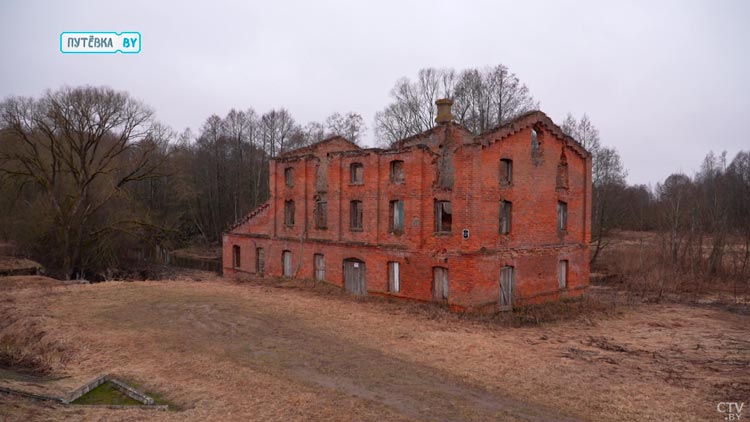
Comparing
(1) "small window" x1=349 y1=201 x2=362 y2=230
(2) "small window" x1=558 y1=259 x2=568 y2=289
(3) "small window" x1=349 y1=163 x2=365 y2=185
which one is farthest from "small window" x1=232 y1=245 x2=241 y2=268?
(2) "small window" x1=558 y1=259 x2=568 y2=289

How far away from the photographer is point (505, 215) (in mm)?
20469

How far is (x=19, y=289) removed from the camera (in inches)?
860

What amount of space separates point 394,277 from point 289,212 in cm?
901

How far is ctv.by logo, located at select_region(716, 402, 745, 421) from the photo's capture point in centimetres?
948

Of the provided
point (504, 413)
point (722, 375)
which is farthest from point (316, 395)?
point (722, 375)

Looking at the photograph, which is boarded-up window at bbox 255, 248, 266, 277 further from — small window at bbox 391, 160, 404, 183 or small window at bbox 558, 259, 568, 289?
small window at bbox 558, 259, 568, 289

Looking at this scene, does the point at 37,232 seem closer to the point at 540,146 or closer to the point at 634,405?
the point at 540,146

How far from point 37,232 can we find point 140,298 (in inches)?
678

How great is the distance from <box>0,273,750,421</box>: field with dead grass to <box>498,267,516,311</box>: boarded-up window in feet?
3.31

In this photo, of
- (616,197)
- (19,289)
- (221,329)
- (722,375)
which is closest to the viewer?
(722,375)

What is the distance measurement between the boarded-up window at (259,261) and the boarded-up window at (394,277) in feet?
35.2

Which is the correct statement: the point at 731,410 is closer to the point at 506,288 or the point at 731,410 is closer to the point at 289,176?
the point at 506,288

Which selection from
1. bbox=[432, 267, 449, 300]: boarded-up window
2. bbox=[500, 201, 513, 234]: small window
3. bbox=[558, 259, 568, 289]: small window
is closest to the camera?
bbox=[432, 267, 449, 300]: boarded-up window

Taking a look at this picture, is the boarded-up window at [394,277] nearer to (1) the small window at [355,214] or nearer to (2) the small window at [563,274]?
(1) the small window at [355,214]
